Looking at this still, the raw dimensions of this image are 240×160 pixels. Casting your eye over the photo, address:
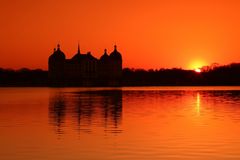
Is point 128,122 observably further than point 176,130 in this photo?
Yes

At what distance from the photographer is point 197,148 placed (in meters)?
22.6

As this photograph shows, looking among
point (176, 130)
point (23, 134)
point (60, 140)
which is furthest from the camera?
point (176, 130)

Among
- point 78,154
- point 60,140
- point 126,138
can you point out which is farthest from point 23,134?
point 78,154

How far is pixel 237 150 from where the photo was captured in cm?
2194

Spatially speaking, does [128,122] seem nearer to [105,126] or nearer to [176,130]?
[105,126]

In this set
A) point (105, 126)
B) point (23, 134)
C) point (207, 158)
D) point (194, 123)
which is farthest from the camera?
point (194, 123)

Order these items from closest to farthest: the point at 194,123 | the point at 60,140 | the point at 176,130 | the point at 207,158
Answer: the point at 207,158, the point at 60,140, the point at 176,130, the point at 194,123

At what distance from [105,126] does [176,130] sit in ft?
16.2

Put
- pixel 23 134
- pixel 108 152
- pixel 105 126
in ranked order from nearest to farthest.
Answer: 1. pixel 108 152
2. pixel 23 134
3. pixel 105 126

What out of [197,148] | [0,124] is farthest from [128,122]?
[197,148]

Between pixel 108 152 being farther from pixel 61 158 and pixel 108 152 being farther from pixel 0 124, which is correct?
pixel 0 124

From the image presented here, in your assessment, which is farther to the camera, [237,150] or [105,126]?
[105,126]

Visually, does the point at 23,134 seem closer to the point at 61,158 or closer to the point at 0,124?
the point at 0,124

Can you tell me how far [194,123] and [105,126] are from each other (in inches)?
248
